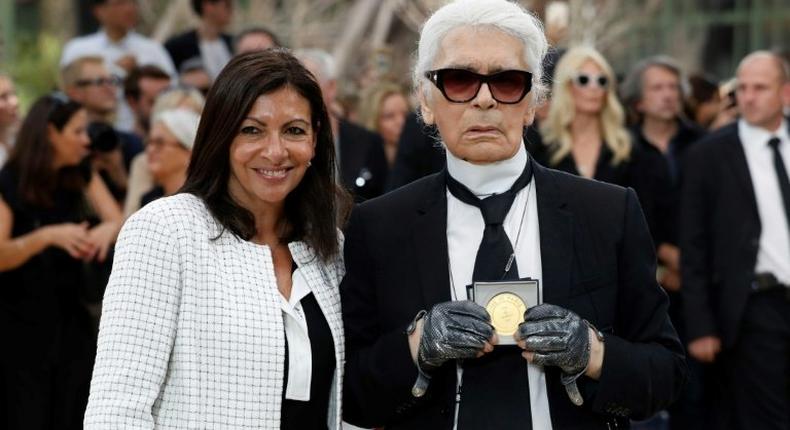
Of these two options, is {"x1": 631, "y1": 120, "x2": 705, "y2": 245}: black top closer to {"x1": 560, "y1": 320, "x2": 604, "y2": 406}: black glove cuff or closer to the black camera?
the black camera

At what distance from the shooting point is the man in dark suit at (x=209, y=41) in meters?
10.6

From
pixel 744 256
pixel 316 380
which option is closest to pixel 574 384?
pixel 316 380

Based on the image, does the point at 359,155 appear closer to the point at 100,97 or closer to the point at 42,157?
the point at 42,157

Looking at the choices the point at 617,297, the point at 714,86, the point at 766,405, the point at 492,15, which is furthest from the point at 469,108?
the point at 714,86

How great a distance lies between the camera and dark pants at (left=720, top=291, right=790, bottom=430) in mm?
7570

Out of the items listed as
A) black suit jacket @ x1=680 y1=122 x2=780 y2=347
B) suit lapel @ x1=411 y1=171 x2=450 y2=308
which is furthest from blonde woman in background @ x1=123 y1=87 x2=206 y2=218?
suit lapel @ x1=411 y1=171 x2=450 y2=308

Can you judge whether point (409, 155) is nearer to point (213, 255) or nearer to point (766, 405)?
point (766, 405)

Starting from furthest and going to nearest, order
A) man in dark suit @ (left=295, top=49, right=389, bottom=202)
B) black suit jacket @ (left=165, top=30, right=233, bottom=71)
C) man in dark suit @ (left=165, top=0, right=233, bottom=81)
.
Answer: black suit jacket @ (left=165, top=30, right=233, bottom=71) < man in dark suit @ (left=165, top=0, right=233, bottom=81) < man in dark suit @ (left=295, top=49, right=389, bottom=202)

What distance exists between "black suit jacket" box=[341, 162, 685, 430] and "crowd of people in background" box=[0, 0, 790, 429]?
9.82 feet

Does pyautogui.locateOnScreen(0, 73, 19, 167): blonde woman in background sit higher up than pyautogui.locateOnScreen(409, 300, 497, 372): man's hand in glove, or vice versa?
pyautogui.locateOnScreen(0, 73, 19, 167): blonde woman in background

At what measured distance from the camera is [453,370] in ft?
12.3

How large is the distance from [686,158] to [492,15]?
4624mm

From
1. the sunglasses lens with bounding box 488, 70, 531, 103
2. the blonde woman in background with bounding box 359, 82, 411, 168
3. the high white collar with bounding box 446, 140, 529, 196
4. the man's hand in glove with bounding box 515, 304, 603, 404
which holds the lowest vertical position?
the man's hand in glove with bounding box 515, 304, 603, 404

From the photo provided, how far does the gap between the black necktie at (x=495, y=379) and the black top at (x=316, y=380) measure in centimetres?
45
